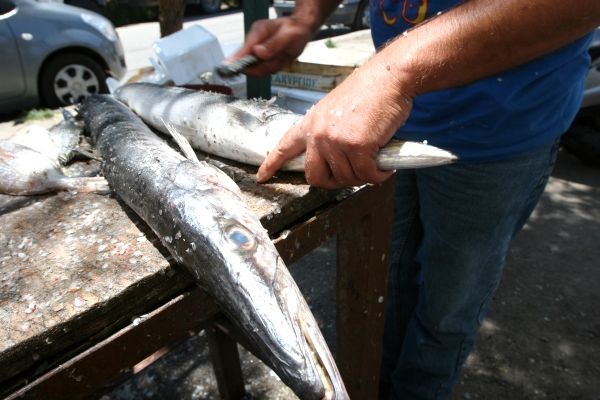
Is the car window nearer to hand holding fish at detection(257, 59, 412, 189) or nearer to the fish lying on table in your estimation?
the fish lying on table

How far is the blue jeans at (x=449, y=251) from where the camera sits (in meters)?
1.77

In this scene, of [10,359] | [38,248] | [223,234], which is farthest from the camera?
[38,248]

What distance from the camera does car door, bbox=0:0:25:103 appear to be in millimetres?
6062

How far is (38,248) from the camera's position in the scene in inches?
53.2

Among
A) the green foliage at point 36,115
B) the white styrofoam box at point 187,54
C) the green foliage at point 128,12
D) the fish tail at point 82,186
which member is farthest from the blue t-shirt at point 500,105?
the green foliage at point 128,12

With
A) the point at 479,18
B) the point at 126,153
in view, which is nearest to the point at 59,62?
the point at 126,153

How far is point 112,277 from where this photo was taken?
119 cm

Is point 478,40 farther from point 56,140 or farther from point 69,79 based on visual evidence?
point 69,79

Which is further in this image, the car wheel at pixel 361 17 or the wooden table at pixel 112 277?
the car wheel at pixel 361 17

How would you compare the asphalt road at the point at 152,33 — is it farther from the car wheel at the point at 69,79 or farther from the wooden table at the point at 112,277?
the wooden table at the point at 112,277

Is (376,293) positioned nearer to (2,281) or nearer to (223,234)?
(223,234)

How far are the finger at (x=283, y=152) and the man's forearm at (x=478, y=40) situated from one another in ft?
1.01

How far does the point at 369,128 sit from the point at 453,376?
151 cm

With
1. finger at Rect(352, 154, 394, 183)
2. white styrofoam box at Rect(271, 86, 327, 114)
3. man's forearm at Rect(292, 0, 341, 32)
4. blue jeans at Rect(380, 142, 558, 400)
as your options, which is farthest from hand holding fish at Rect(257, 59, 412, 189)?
white styrofoam box at Rect(271, 86, 327, 114)
